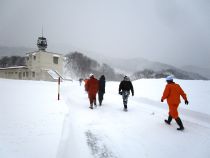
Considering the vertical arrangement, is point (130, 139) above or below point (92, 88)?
below

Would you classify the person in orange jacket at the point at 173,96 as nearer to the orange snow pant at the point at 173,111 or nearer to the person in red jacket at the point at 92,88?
the orange snow pant at the point at 173,111

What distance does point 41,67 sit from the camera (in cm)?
5975

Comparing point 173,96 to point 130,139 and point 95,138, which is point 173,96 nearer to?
point 130,139

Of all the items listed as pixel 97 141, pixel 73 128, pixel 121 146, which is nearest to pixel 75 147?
pixel 97 141


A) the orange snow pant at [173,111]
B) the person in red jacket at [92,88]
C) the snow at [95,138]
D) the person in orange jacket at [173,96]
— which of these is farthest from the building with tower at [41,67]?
the orange snow pant at [173,111]

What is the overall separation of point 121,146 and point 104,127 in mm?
2149

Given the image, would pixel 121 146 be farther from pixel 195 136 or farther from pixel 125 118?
pixel 125 118

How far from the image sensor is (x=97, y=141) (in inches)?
277

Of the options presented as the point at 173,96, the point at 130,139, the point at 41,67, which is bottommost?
the point at 130,139

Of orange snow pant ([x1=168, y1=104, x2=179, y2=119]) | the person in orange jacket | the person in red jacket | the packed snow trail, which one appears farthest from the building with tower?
orange snow pant ([x1=168, y1=104, x2=179, y2=119])

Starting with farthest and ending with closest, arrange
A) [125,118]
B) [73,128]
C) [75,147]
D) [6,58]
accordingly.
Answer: [6,58] < [125,118] < [73,128] < [75,147]

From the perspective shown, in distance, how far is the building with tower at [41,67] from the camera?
59000 millimetres

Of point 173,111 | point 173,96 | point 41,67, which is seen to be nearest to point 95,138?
point 173,111

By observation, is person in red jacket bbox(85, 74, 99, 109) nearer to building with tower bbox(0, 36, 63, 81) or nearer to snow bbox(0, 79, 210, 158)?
snow bbox(0, 79, 210, 158)
